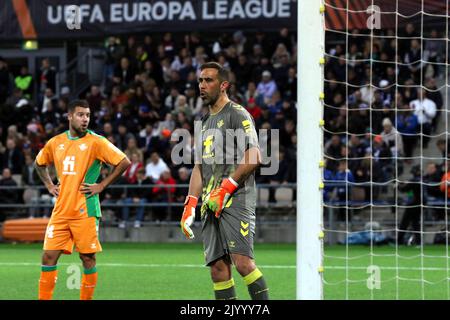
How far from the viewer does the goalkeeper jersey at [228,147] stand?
830 cm

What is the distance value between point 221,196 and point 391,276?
6411mm

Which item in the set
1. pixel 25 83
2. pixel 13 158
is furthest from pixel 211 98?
pixel 25 83

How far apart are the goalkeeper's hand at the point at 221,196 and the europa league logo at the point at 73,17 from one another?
577 inches

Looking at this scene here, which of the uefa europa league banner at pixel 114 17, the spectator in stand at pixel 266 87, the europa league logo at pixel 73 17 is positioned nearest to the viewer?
the uefa europa league banner at pixel 114 17

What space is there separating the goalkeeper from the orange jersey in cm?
188

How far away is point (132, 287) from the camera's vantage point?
1286 cm

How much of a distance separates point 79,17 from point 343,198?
22.8 feet

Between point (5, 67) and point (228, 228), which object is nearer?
point (228, 228)

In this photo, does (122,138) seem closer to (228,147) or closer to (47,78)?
(47,78)

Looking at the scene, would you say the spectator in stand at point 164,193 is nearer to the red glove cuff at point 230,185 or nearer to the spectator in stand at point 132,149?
the spectator in stand at point 132,149

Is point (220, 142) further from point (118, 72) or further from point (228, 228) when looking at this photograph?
point (118, 72)

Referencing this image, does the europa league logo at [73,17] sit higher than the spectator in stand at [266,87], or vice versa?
the europa league logo at [73,17]

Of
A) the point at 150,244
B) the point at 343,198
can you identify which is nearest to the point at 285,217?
the point at 343,198

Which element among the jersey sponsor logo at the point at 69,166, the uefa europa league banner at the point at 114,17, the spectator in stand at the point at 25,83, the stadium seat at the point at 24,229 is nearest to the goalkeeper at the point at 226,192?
the jersey sponsor logo at the point at 69,166
